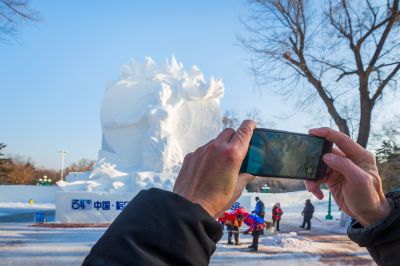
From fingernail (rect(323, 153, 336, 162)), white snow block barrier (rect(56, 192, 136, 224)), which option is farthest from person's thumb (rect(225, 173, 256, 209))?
white snow block barrier (rect(56, 192, 136, 224))

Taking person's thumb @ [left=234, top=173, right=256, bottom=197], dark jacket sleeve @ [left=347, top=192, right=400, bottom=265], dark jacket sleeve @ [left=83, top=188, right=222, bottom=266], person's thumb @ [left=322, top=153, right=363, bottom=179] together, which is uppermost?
person's thumb @ [left=322, top=153, right=363, bottom=179]

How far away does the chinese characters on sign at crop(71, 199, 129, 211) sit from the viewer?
14.3 metres

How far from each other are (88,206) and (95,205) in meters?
0.27

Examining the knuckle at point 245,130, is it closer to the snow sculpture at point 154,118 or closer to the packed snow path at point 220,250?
the packed snow path at point 220,250

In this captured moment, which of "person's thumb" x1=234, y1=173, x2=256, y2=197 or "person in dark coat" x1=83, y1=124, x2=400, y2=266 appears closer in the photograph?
"person in dark coat" x1=83, y1=124, x2=400, y2=266

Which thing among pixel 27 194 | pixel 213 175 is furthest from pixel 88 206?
pixel 27 194

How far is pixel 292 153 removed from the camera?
1906 mm

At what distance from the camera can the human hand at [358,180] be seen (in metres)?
1.64

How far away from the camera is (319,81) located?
50.7ft

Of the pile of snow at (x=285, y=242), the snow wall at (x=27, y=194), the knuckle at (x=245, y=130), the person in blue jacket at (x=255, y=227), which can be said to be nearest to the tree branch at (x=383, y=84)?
the pile of snow at (x=285, y=242)

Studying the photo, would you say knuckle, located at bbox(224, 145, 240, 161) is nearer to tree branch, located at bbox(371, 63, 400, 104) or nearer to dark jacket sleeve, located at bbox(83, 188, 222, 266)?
dark jacket sleeve, located at bbox(83, 188, 222, 266)

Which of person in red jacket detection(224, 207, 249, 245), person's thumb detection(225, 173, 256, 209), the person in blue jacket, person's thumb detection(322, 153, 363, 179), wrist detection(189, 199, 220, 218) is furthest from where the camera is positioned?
person in red jacket detection(224, 207, 249, 245)

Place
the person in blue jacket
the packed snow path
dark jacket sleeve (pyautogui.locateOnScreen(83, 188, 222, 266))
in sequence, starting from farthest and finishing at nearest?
the person in blue jacket → the packed snow path → dark jacket sleeve (pyautogui.locateOnScreen(83, 188, 222, 266))

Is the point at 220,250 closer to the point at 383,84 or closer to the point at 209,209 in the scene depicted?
the point at 209,209
